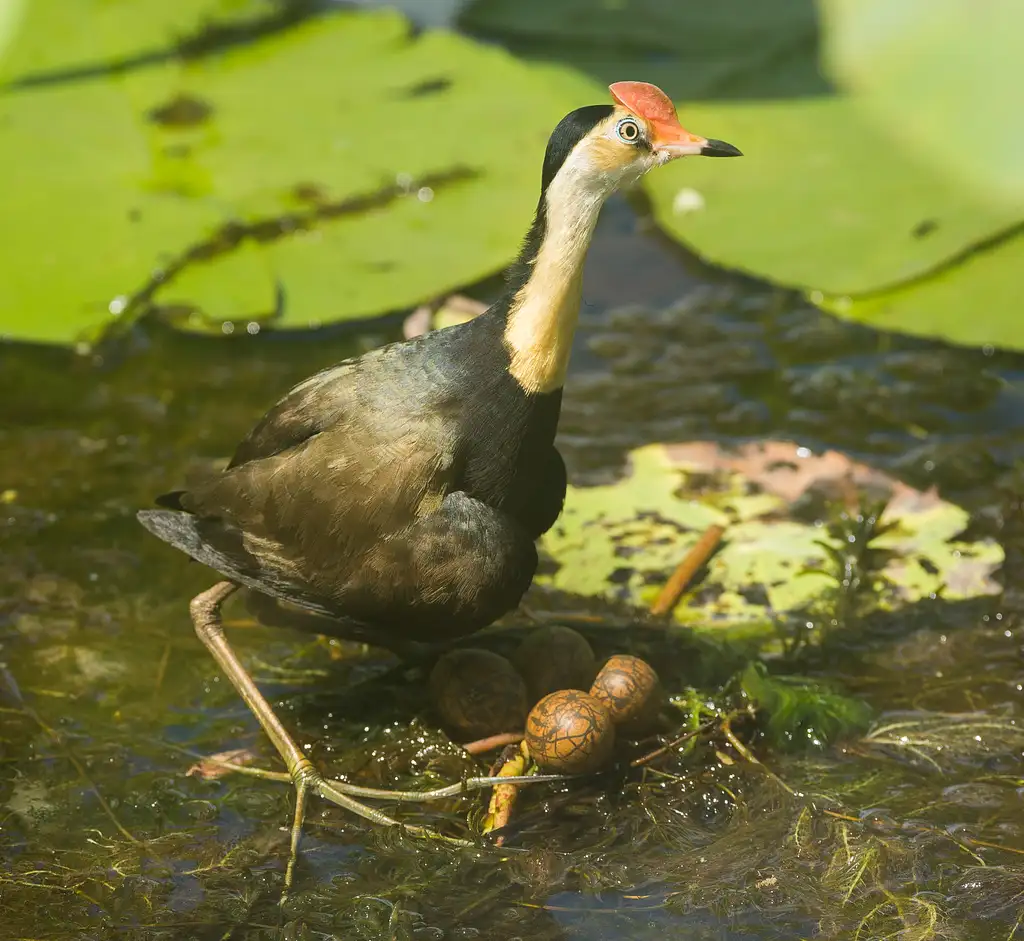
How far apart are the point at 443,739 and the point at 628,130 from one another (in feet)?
4.95

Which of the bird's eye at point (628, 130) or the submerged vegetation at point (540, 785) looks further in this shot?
the bird's eye at point (628, 130)

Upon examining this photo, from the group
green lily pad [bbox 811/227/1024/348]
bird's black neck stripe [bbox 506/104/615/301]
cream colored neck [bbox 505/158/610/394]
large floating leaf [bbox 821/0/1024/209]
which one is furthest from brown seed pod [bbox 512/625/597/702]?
large floating leaf [bbox 821/0/1024/209]

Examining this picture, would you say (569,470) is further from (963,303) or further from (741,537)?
(963,303)

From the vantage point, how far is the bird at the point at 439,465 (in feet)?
10.1

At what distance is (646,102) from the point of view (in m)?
3.16

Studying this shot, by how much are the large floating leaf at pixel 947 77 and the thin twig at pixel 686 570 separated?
1.94 metres

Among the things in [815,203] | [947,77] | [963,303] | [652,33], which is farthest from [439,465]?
[652,33]

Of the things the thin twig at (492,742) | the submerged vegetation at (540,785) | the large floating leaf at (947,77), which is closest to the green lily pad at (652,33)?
the large floating leaf at (947,77)

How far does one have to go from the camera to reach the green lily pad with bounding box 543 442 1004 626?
3770 mm

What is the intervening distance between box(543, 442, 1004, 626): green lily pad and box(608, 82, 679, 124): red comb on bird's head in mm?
1214

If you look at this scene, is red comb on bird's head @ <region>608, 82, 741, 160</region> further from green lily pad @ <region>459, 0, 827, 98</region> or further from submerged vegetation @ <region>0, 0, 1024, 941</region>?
green lily pad @ <region>459, 0, 827, 98</region>

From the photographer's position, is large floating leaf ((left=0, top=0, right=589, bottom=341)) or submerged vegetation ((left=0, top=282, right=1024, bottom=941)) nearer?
submerged vegetation ((left=0, top=282, right=1024, bottom=941))

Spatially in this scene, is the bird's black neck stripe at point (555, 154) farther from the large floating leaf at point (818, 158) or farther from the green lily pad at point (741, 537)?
the large floating leaf at point (818, 158)

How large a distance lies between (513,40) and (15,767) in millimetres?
4459
